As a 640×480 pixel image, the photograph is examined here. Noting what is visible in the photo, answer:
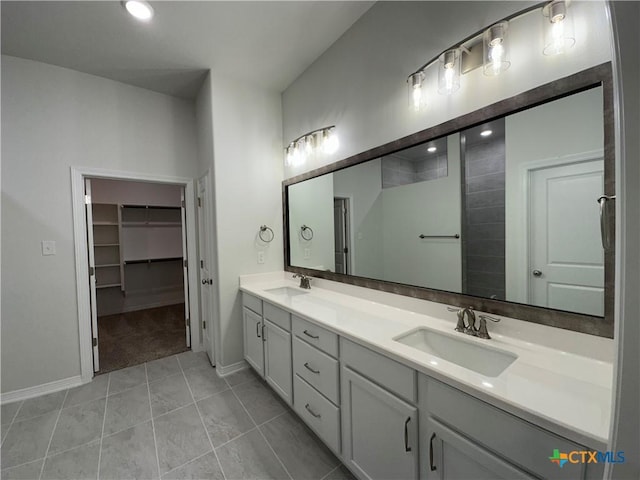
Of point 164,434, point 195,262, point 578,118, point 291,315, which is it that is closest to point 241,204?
point 195,262

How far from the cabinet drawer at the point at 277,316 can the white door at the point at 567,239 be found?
4.57ft

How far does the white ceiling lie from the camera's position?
1758 mm

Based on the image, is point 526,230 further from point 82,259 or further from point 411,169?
point 82,259

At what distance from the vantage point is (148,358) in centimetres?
285

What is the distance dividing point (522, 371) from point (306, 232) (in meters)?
1.98

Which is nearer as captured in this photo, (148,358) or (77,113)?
(77,113)

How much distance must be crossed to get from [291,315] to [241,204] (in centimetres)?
132

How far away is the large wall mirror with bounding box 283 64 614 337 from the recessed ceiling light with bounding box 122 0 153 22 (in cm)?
172

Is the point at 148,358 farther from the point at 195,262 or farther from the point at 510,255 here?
→ the point at 510,255

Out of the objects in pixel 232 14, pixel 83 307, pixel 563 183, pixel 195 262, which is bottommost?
pixel 83 307

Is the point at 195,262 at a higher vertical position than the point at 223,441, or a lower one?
higher

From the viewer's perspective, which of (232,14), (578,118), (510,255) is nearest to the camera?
(578,118)

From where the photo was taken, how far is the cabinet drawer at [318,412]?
4.70ft

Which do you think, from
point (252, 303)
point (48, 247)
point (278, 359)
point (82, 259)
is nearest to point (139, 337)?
point (82, 259)
